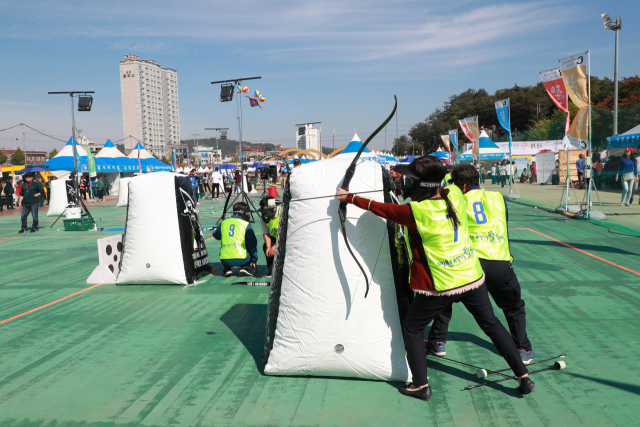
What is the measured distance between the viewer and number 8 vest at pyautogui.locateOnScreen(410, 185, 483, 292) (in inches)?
118

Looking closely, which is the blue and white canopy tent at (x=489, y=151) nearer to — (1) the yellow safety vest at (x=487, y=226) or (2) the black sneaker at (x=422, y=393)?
(1) the yellow safety vest at (x=487, y=226)

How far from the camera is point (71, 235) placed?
1288cm

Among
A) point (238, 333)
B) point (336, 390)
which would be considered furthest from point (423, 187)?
point (238, 333)

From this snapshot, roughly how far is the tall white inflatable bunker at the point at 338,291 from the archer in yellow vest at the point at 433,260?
0.74 feet

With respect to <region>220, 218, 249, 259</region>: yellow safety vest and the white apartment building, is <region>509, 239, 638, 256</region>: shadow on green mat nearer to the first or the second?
<region>220, 218, 249, 259</region>: yellow safety vest

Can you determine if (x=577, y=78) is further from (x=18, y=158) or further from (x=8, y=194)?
(x=18, y=158)

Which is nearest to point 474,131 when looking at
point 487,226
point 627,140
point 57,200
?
point 627,140

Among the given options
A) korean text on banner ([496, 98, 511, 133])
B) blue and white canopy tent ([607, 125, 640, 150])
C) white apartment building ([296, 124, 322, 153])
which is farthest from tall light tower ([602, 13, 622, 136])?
white apartment building ([296, 124, 322, 153])

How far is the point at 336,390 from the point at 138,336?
2.38 m

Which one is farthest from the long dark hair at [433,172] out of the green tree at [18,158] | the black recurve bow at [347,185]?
the green tree at [18,158]

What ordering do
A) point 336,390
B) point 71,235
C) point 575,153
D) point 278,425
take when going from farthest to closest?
point 575,153, point 71,235, point 336,390, point 278,425

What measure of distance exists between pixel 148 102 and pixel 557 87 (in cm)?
13977

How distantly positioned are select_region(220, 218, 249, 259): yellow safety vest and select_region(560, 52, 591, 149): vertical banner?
9.61 meters

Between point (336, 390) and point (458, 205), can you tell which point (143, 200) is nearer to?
point (336, 390)
